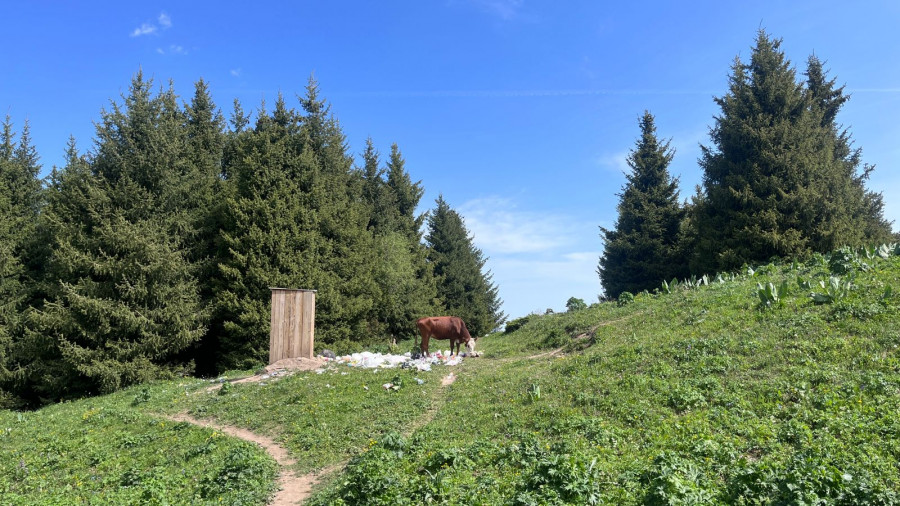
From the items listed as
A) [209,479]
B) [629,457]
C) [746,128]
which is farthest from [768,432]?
[746,128]

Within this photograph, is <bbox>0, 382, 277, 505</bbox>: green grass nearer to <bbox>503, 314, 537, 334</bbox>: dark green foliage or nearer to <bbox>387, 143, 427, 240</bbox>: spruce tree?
<bbox>503, 314, 537, 334</bbox>: dark green foliage

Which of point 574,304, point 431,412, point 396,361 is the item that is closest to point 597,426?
point 431,412

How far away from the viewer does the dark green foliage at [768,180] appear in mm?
23438

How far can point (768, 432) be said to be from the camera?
6.86 meters

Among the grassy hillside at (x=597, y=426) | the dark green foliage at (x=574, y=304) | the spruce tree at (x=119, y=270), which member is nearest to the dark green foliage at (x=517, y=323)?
the dark green foliage at (x=574, y=304)

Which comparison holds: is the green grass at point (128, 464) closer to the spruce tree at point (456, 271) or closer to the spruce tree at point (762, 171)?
the spruce tree at point (762, 171)

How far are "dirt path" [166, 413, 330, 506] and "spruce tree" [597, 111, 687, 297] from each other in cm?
2754

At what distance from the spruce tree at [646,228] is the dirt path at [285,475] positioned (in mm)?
27544

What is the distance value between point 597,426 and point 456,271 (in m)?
36.2

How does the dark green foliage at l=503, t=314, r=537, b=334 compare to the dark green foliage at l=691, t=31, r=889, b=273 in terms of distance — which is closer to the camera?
the dark green foliage at l=691, t=31, r=889, b=273

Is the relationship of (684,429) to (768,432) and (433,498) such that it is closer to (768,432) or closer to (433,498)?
(768,432)

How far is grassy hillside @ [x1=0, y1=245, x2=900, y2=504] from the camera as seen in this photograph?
6051 mm

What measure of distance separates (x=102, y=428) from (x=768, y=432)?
1541 cm

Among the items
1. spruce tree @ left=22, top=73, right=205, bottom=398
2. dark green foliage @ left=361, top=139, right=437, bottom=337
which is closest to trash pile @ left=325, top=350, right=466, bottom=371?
spruce tree @ left=22, top=73, right=205, bottom=398
